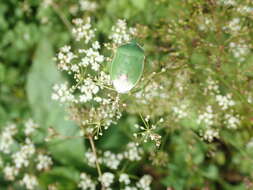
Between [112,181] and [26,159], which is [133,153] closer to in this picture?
[112,181]

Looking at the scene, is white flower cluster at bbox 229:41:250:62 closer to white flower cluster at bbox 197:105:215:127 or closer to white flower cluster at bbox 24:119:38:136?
white flower cluster at bbox 197:105:215:127

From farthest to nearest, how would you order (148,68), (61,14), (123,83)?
(61,14), (148,68), (123,83)

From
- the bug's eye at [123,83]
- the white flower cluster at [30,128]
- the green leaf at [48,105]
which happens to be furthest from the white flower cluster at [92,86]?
the green leaf at [48,105]

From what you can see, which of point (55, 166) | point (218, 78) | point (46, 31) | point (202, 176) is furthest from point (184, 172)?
point (46, 31)

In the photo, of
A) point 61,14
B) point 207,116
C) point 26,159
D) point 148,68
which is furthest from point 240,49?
point 26,159

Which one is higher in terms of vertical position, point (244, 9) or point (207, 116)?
point (244, 9)

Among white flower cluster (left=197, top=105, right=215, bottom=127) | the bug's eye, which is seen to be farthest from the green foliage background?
the bug's eye

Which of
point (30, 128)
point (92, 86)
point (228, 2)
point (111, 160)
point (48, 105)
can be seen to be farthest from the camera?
point (48, 105)
